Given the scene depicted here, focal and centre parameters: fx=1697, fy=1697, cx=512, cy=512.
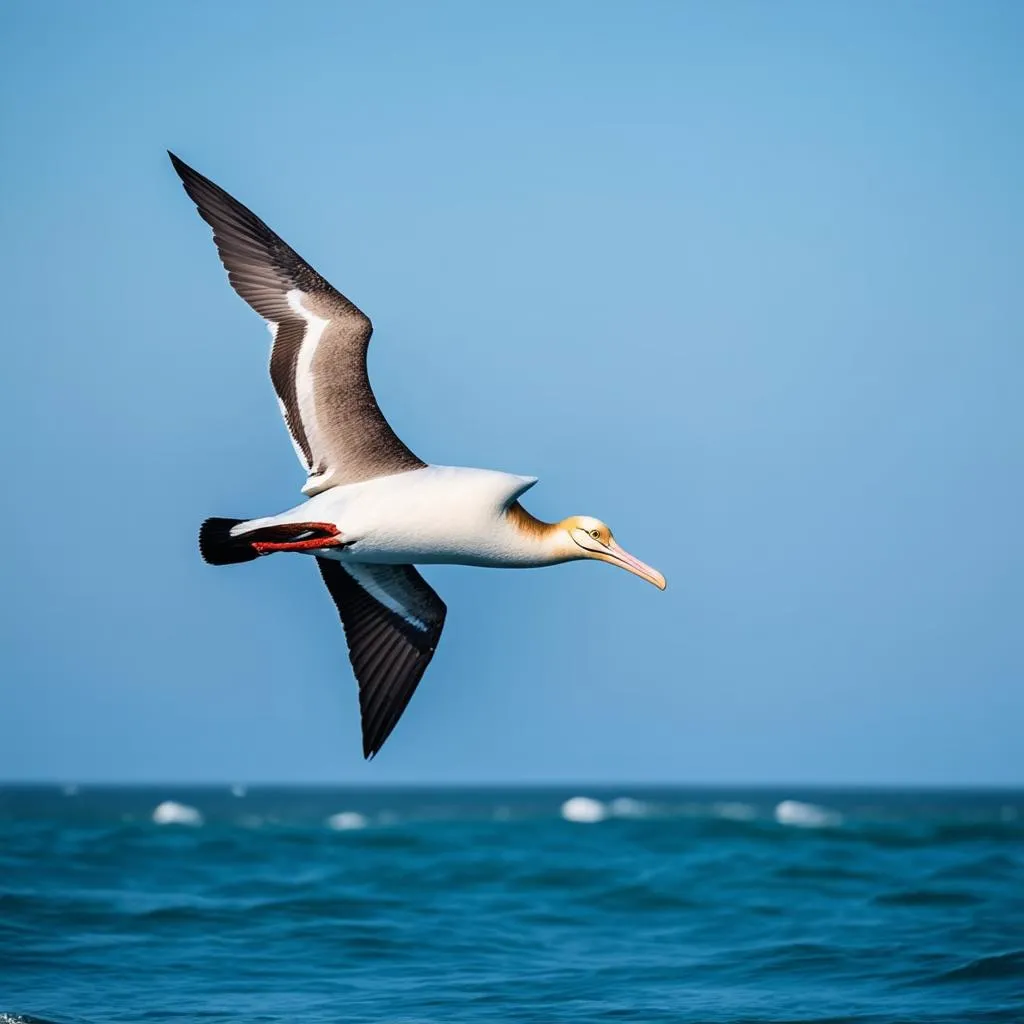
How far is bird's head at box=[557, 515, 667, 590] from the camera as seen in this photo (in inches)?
472

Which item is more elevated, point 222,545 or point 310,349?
point 310,349

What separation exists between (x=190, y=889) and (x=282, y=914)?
10.7 ft

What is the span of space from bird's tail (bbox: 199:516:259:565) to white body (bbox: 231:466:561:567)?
0.09 meters

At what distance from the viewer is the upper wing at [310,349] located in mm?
12430

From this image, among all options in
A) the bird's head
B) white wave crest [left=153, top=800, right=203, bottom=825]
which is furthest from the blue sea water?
white wave crest [left=153, top=800, right=203, bottom=825]

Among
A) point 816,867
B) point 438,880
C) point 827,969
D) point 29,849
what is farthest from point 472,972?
point 29,849

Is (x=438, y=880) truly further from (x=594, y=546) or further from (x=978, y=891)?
(x=594, y=546)

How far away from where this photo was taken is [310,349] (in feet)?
41.6

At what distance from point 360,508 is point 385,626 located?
7.13ft

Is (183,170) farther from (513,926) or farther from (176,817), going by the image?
(176,817)

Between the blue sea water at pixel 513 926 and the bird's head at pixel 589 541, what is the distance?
6.06 metres

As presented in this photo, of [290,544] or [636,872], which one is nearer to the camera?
[290,544]

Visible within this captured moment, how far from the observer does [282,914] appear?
22703 mm

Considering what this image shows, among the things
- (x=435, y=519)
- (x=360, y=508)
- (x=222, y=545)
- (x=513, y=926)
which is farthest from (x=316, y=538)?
(x=513, y=926)
